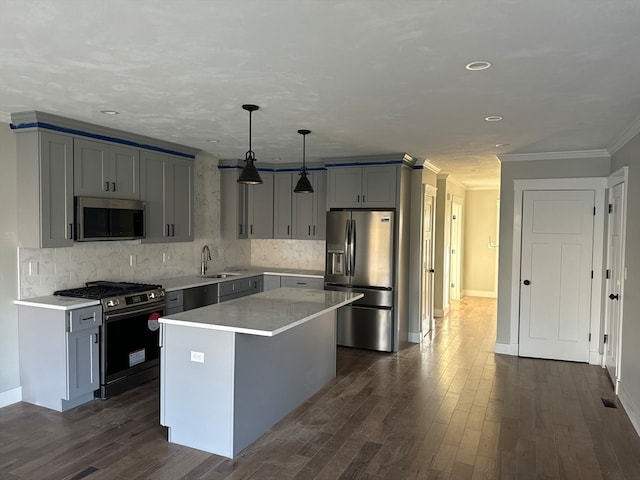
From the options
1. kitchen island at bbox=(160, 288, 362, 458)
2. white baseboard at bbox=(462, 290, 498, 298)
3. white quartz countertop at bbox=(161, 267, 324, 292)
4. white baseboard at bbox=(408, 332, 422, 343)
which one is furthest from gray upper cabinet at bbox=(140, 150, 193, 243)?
white baseboard at bbox=(462, 290, 498, 298)

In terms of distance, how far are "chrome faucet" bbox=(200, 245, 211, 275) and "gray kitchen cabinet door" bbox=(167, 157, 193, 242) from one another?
61 centimetres

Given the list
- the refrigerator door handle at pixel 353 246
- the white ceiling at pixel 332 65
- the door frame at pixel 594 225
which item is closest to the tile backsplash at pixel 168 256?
the refrigerator door handle at pixel 353 246

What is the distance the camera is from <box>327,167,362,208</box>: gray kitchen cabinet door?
5934 millimetres

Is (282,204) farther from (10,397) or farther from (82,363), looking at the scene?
(10,397)

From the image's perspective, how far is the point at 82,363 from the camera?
3879 mm

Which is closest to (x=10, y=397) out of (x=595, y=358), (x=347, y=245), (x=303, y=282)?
(x=303, y=282)

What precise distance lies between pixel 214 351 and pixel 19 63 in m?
2.08

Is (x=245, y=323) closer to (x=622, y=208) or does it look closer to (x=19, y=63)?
(x=19, y=63)

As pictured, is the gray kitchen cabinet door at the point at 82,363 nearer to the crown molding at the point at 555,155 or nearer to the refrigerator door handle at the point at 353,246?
the refrigerator door handle at the point at 353,246

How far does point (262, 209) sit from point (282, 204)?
0.31m

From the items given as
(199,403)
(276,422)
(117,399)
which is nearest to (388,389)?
(276,422)

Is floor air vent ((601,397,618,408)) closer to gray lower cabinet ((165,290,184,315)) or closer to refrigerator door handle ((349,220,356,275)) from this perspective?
refrigerator door handle ((349,220,356,275))

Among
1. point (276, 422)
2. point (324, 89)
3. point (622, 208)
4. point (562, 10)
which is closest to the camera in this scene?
point (562, 10)

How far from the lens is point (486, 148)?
16.8 ft
